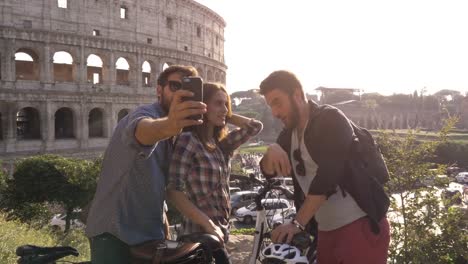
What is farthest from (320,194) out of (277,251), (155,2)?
(155,2)

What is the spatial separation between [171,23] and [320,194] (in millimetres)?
30869

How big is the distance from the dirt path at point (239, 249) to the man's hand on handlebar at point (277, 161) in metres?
4.35

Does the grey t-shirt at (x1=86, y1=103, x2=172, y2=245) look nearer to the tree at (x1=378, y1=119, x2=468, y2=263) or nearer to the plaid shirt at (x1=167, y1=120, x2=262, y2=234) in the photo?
the plaid shirt at (x1=167, y1=120, x2=262, y2=234)

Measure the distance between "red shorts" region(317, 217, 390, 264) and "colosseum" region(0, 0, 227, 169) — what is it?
23.6 metres

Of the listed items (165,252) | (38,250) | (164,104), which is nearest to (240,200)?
(164,104)

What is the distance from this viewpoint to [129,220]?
6.90 ft

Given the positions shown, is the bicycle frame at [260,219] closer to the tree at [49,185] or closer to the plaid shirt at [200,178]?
the plaid shirt at [200,178]

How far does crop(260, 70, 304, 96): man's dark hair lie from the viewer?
2.03 m

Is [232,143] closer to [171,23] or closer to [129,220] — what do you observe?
[129,220]

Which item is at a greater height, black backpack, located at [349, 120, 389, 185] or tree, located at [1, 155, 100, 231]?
black backpack, located at [349, 120, 389, 185]

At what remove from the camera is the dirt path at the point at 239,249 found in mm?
6455

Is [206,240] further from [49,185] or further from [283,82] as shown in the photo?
[49,185]

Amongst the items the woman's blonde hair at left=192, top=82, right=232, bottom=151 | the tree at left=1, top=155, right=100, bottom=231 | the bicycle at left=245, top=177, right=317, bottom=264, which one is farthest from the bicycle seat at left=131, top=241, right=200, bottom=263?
the tree at left=1, top=155, right=100, bottom=231

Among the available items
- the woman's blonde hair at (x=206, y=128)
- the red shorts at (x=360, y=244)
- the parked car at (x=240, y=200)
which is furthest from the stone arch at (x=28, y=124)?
the red shorts at (x=360, y=244)
